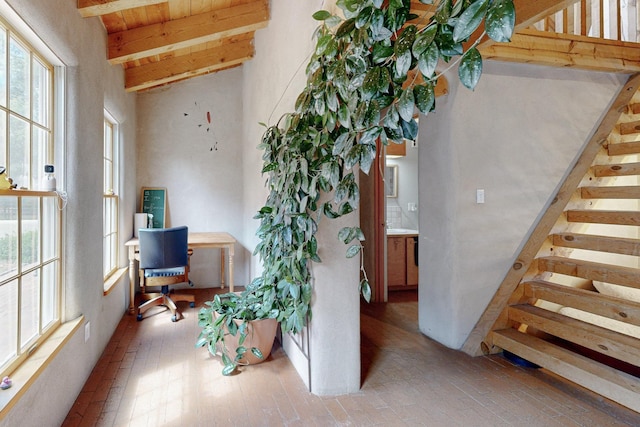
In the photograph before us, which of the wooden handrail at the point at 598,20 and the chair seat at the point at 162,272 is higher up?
the wooden handrail at the point at 598,20

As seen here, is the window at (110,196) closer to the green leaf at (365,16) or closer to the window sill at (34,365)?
the window sill at (34,365)

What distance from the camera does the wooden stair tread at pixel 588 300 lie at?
224cm

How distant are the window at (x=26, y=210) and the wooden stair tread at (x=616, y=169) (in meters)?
3.67

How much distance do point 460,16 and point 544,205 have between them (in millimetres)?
2525

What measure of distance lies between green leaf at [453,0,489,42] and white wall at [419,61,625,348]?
200cm

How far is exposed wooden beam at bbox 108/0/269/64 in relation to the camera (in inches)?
122

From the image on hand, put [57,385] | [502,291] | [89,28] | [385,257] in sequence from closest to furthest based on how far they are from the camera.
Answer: [57,385], [89,28], [502,291], [385,257]

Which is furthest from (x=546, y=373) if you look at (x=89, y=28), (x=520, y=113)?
(x=89, y=28)

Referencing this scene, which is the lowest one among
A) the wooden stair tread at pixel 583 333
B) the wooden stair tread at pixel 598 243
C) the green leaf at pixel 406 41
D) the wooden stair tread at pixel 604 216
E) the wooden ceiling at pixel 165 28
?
the wooden stair tread at pixel 583 333

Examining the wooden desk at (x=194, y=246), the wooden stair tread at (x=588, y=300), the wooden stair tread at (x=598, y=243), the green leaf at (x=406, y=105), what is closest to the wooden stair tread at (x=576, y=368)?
the wooden stair tread at (x=588, y=300)

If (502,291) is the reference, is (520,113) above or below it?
above

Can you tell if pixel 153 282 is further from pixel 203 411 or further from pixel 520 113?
pixel 520 113

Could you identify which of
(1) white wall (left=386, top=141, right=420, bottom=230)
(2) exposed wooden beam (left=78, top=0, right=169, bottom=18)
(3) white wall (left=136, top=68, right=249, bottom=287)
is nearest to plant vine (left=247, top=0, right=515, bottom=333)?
(2) exposed wooden beam (left=78, top=0, right=169, bottom=18)

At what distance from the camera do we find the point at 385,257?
4496 millimetres
